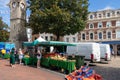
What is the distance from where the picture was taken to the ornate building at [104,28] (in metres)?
50.9

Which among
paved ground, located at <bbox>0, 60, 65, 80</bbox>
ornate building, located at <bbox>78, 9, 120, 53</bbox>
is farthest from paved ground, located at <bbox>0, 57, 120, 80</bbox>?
ornate building, located at <bbox>78, 9, 120, 53</bbox>

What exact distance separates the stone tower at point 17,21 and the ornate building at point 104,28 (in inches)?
860

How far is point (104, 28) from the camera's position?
174ft

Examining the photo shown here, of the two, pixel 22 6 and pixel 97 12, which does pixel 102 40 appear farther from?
pixel 22 6

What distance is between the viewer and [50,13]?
3378 cm

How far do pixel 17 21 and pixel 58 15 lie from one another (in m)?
7.36

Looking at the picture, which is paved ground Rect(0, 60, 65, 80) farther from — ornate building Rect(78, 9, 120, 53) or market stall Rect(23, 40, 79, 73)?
ornate building Rect(78, 9, 120, 53)

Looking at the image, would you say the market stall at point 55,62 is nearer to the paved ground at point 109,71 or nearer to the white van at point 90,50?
the paved ground at point 109,71

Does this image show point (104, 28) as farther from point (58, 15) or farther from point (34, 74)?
point (34, 74)

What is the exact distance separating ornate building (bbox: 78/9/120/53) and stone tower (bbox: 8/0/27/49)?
2185 cm

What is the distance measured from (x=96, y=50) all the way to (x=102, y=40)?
28.7m

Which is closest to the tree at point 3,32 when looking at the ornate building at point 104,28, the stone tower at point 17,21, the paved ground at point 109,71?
the ornate building at point 104,28

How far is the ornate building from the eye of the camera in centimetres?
5088

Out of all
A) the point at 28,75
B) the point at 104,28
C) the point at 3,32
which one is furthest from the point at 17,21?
the point at 3,32
